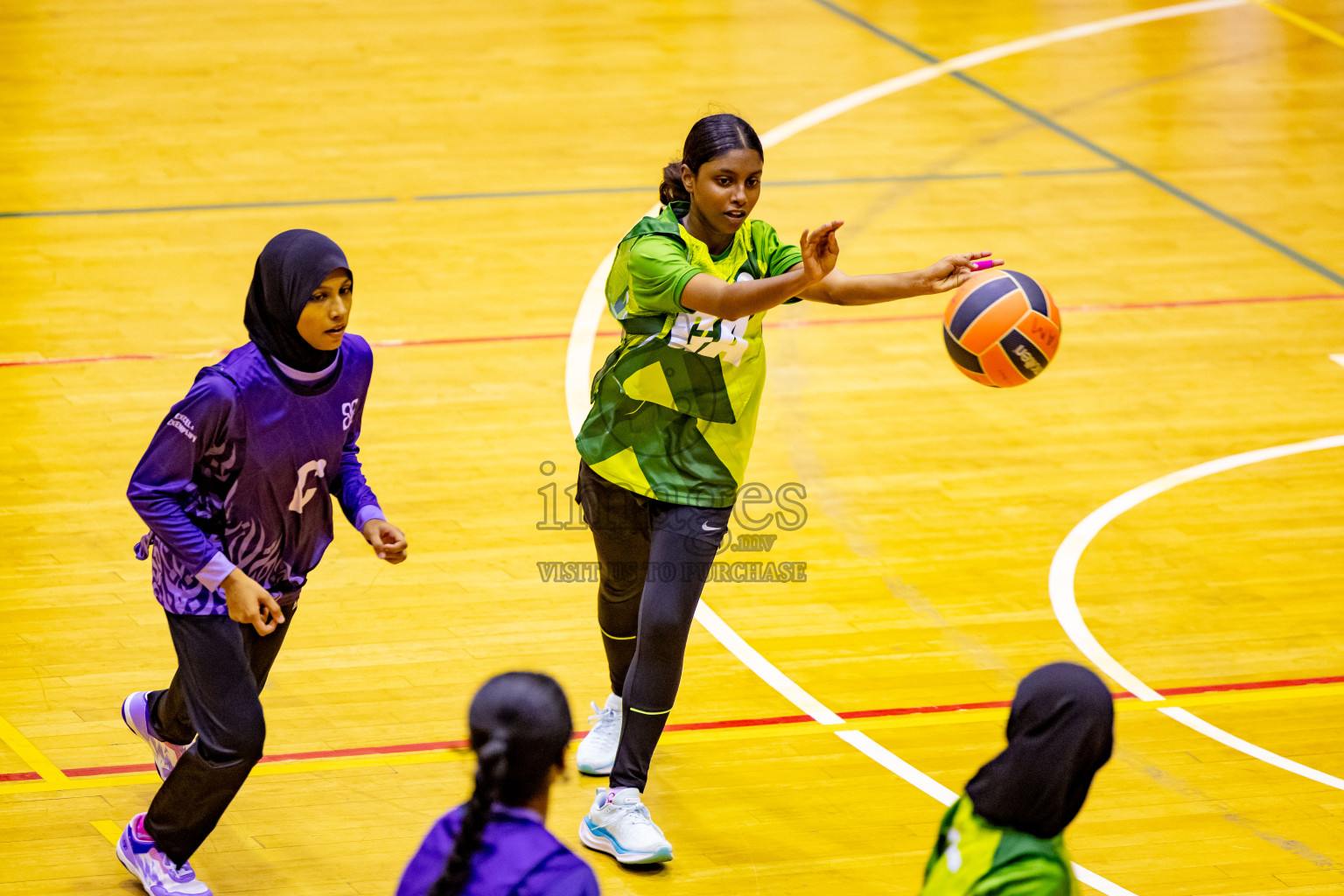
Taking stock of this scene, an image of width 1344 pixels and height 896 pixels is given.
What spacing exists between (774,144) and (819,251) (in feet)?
22.7

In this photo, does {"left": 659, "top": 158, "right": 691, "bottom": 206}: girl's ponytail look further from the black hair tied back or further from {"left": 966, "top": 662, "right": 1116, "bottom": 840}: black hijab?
{"left": 966, "top": 662, "right": 1116, "bottom": 840}: black hijab

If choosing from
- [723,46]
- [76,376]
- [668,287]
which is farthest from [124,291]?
[723,46]

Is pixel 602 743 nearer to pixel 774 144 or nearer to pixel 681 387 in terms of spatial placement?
pixel 681 387

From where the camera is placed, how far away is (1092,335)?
8.27 meters

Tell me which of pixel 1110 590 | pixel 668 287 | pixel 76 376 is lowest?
pixel 1110 590

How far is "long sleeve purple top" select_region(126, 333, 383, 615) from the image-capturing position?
148 inches

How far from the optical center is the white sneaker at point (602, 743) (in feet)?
16.1

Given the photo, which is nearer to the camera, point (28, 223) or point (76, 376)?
point (76, 376)

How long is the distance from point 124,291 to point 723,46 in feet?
19.3

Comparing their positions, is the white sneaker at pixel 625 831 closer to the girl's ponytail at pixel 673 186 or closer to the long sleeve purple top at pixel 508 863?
the girl's ponytail at pixel 673 186

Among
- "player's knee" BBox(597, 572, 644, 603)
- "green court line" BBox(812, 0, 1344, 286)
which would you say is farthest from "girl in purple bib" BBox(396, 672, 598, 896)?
"green court line" BBox(812, 0, 1344, 286)

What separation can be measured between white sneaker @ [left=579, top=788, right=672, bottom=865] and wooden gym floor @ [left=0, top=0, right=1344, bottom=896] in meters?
0.08

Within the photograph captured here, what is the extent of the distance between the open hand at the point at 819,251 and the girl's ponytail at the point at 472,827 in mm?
1769

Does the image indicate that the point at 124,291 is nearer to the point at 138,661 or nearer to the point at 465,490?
the point at 465,490
